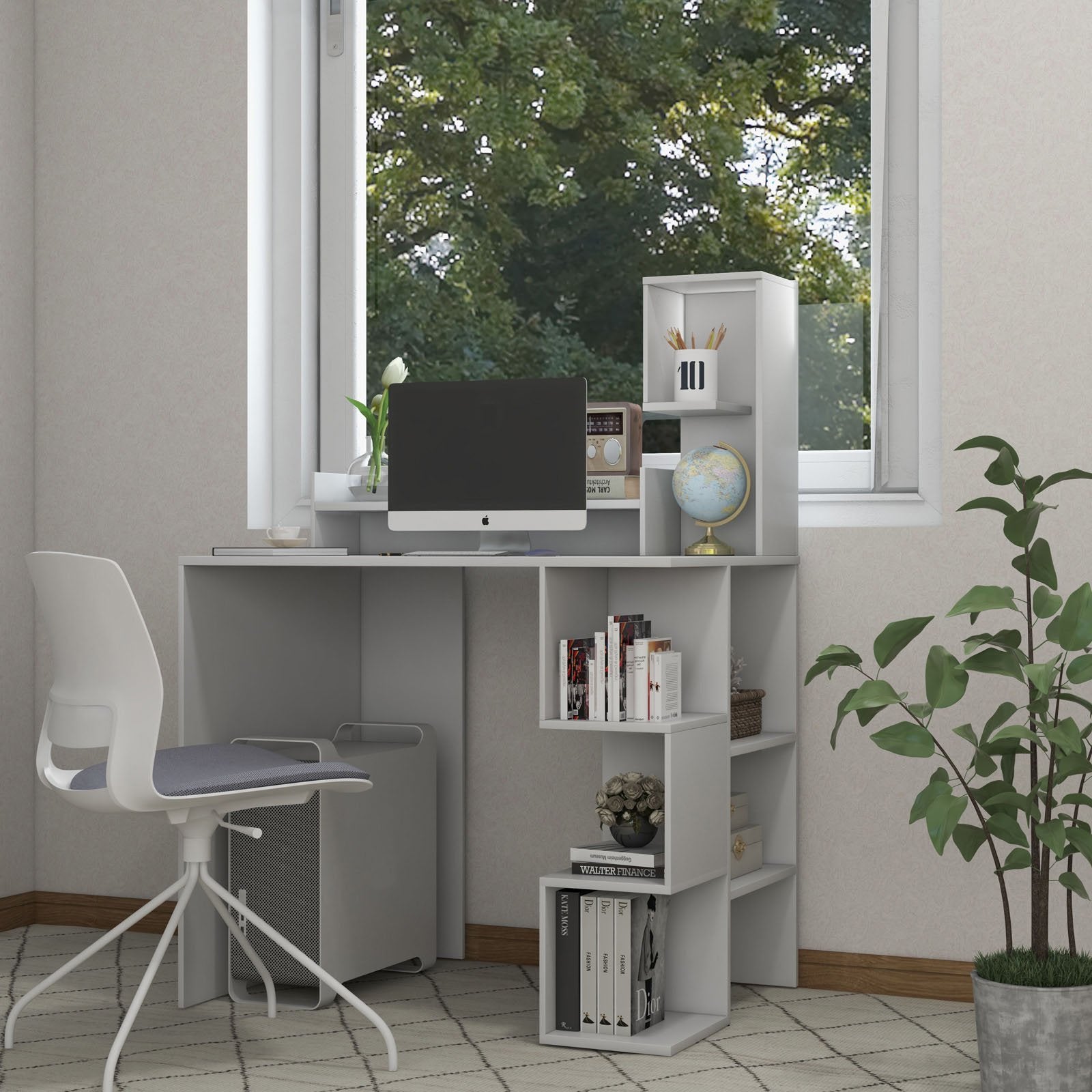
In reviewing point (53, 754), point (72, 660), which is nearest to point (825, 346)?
point (72, 660)

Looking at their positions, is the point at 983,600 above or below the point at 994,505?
below

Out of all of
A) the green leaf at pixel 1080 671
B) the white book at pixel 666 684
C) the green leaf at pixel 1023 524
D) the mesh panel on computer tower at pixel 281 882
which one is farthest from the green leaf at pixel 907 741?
the mesh panel on computer tower at pixel 281 882

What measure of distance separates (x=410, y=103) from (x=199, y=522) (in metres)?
1.17

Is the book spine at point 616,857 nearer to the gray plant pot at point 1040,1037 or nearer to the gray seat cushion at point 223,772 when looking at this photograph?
the gray seat cushion at point 223,772

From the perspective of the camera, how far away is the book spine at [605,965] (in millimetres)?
2912

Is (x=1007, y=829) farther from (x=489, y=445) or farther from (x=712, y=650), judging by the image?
(x=489, y=445)

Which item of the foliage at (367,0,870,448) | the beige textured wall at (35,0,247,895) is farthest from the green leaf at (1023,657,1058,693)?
the beige textured wall at (35,0,247,895)

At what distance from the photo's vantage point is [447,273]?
3867 mm

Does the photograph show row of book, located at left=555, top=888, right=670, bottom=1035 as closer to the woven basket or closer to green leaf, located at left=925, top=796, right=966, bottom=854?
the woven basket

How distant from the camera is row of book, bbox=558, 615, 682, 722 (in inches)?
Answer: 114

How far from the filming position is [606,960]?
292 centimetres

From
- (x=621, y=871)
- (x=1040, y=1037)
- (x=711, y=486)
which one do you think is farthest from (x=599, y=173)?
(x=1040, y=1037)

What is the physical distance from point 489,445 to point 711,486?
18.4 inches

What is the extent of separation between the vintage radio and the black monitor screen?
128mm
